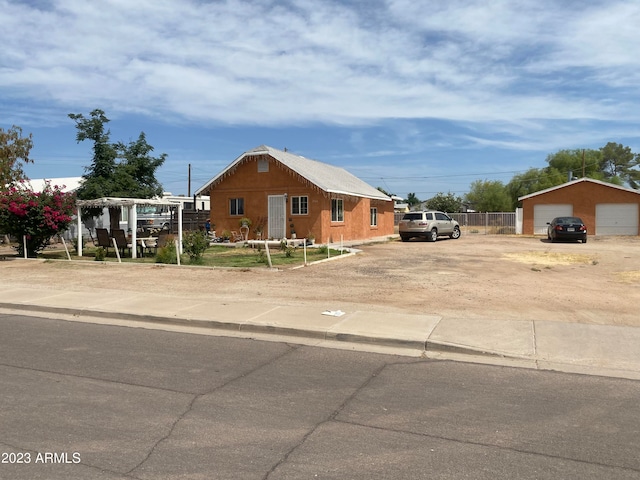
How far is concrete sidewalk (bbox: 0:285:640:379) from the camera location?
6.85 metres

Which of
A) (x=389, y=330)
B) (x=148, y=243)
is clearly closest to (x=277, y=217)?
(x=148, y=243)

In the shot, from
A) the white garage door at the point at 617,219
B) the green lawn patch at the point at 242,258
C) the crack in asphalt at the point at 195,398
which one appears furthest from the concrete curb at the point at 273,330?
the white garage door at the point at 617,219

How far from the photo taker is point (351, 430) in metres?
4.55

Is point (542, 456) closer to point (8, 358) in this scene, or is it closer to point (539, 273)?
point (8, 358)

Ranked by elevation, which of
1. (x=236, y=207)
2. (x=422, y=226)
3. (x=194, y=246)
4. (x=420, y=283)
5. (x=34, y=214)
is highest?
(x=236, y=207)

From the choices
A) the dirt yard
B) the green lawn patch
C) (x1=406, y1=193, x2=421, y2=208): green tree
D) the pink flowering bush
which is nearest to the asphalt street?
the dirt yard

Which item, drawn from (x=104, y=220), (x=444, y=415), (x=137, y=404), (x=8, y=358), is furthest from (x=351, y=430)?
(x=104, y=220)

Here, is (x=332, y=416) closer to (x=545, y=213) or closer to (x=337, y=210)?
(x=337, y=210)

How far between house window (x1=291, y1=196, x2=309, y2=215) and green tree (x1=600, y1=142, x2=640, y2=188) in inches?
2653

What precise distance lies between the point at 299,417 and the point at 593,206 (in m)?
36.2

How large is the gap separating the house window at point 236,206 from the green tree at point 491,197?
44.6 meters

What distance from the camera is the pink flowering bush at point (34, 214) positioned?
63.2 ft

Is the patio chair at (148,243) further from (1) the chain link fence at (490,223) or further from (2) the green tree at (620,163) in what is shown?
(2) the green tree at (620,163)

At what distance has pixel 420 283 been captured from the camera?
13.0 m
